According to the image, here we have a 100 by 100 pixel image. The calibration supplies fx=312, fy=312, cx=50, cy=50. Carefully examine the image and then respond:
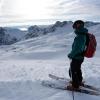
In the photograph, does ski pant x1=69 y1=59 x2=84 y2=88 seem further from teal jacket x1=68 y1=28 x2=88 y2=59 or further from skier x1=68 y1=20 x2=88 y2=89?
teal jacket x1=68 y1=28 x2=88 y2=59

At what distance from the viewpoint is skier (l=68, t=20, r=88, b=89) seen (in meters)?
8.09

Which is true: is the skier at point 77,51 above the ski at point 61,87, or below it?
above

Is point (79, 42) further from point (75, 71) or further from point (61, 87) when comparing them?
point (61, 87)

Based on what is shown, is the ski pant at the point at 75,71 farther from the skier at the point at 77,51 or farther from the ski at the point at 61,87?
the ski at the point at 61,87

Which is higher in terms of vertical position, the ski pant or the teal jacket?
the teal jacket

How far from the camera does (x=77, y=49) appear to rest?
815cm

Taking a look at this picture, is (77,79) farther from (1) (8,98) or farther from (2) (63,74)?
(2) (63,74)

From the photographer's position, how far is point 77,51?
817cm

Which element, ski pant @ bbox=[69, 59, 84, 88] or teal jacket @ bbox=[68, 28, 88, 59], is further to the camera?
ski pant @ bbox=[69, 59, 84, 88]

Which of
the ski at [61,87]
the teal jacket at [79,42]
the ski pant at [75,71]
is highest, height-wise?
the teal jacket at [79,42]

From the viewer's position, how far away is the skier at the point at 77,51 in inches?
318

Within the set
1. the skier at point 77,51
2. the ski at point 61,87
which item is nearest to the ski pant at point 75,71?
the skier at point 77,51

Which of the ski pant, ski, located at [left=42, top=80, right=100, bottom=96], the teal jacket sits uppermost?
the teal jacket

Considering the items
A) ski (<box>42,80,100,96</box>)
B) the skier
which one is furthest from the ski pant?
ski (<box>42,80,100,96</box>)
